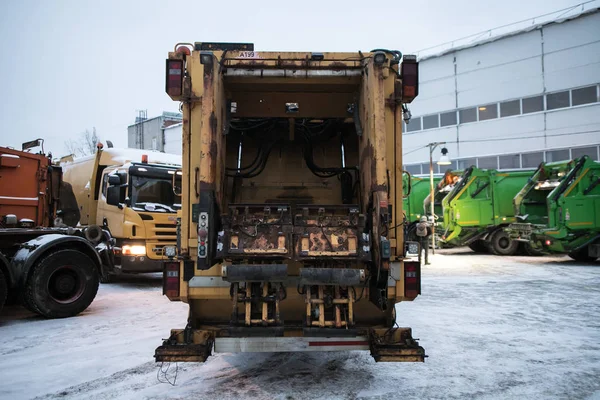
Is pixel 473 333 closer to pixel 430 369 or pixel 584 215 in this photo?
pixel 430 369

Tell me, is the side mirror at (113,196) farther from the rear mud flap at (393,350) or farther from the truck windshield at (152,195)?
the rear mud flap at (393,350)

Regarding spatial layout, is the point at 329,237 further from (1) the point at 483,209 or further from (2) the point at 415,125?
(2) the point at 415,125

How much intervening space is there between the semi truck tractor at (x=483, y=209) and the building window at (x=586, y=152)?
20.1 ft

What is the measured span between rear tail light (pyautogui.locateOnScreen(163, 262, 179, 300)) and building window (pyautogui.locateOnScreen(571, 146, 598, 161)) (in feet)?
72.4

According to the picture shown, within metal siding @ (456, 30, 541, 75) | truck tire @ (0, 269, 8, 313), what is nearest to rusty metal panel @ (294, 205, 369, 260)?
truck tire @ (0, 269, 8, 313)

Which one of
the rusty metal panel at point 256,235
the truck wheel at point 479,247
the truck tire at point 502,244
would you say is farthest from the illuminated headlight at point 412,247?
the truck wheel at point 479,247

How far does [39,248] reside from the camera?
699cm

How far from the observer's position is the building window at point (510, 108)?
78.5 feet

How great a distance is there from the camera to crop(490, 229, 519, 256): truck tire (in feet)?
58.3

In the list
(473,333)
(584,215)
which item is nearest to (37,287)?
(473,333)

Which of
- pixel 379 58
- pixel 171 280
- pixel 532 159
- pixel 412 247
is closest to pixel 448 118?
pixel 532 159

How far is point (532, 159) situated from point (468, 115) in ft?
12.9

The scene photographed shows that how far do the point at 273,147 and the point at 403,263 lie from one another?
2373 millimetres

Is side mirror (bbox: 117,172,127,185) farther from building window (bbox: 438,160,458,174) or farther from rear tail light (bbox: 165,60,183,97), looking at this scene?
building window (bbox: 438,160,458,174)
